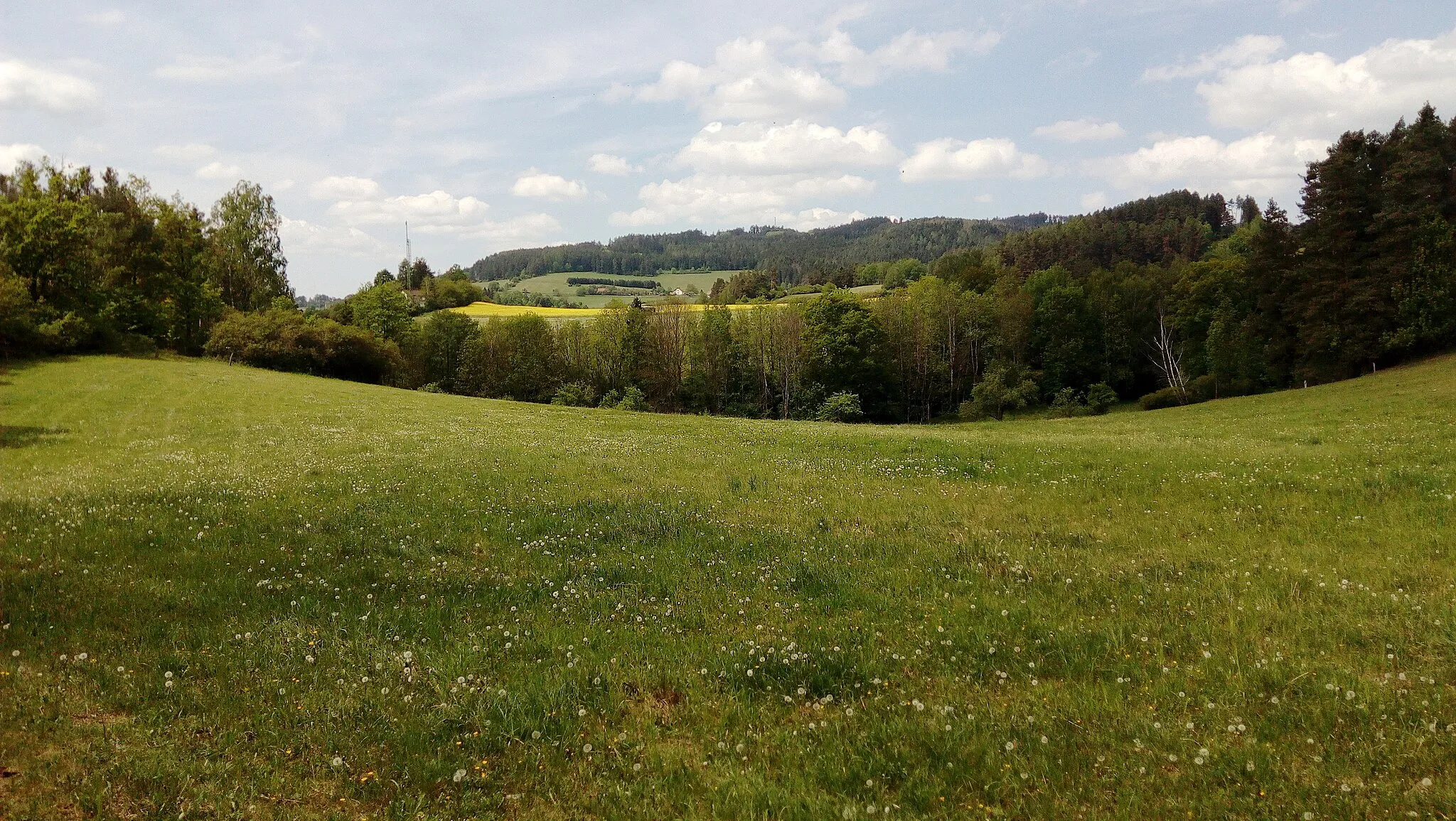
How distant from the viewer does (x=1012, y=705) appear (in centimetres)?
591

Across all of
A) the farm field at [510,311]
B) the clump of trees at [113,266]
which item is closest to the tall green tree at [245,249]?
the clump of trees at [113,266]

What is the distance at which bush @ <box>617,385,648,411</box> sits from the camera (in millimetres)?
69562

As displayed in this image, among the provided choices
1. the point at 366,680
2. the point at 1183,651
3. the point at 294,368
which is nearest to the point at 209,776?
the point at 366,680

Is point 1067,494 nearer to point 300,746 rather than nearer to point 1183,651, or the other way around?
point 1183,651

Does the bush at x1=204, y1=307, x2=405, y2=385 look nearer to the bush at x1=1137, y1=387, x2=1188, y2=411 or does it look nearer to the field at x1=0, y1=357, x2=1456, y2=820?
the field at x1=0, y1=357, x2=1456, y2=820

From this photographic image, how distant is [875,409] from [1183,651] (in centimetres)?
7770

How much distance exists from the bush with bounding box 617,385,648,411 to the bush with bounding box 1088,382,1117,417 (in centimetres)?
5019

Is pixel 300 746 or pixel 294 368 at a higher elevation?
pixel 294 368

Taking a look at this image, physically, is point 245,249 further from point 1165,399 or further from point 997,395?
point 1165,399

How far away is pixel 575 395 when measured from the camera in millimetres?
75625

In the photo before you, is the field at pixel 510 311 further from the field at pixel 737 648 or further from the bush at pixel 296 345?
the field at pixel 737 648

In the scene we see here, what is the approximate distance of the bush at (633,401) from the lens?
69.6m

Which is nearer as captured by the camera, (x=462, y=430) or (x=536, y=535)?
(x=536, y=535)

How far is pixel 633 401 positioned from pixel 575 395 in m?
8.36
